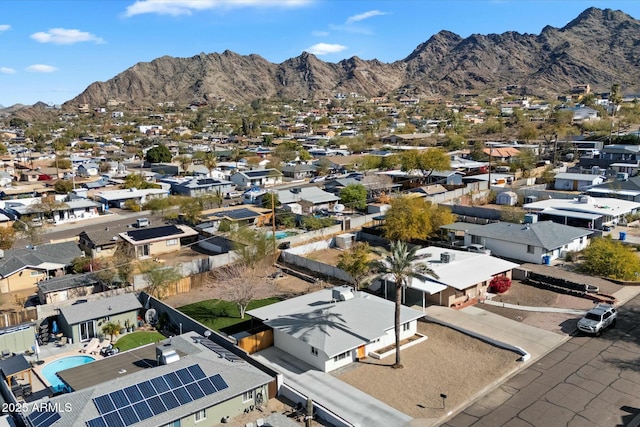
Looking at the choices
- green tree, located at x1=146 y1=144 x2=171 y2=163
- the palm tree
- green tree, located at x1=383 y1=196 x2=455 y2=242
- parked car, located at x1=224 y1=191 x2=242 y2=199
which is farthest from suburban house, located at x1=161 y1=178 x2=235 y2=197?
the palm tree

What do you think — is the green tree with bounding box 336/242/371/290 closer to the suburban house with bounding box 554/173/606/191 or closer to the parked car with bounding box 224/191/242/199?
the parked car with bounding box 224/191/242/199

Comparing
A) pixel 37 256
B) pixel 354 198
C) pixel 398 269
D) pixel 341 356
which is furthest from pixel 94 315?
pixel 354 198

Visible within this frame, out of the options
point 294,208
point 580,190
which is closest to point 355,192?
point 294,208

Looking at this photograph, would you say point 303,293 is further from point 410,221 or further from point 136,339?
point 410,221

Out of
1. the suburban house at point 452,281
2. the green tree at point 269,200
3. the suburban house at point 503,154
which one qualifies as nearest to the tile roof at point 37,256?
the green tree at point 269,200

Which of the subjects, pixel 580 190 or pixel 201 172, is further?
pixel 201 172

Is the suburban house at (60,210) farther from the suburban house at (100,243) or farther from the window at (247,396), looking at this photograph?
the window at (247,396)

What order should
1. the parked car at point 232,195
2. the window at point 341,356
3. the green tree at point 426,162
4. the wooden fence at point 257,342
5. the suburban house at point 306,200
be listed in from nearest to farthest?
the window at point 341,356 → the wooden fence at point 257,342 → the suburban house at point 306,200 → the parked car at point 232,195 → the green tree at point 426,162

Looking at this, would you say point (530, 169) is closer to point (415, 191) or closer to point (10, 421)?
point (415, 191)
